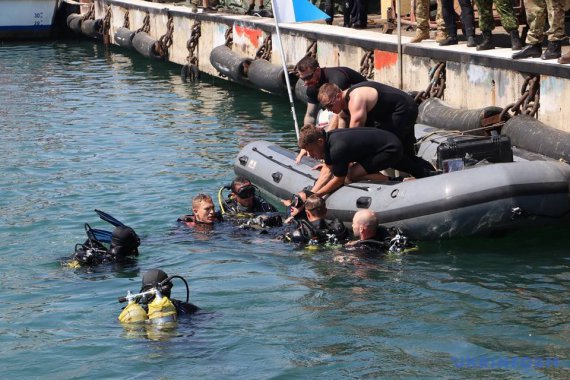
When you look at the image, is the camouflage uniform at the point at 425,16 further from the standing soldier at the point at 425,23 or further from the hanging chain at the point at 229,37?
the hanging chain at the point at 229,37

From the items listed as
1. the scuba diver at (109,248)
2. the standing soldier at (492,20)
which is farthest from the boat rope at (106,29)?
the scuba diver at (109,248)

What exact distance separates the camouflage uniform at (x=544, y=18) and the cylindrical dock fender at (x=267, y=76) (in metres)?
7.94

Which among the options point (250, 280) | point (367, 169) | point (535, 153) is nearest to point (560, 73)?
point (535, 153)

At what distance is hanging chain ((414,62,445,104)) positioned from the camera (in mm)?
17578

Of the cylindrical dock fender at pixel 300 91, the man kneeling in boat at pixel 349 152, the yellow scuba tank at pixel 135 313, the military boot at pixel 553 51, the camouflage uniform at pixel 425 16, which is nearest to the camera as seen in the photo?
the yellow scuba tank at pixel 135 313

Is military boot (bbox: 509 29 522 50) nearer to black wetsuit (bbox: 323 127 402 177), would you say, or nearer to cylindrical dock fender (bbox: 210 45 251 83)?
black wetsuit (bbox: 323 127 402 177)

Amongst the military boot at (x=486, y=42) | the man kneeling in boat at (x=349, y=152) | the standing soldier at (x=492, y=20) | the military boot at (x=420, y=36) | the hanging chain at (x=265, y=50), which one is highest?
the standing soldier at (x=492, y=20)

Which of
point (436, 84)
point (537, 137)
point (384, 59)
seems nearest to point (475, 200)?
point (537, 137)

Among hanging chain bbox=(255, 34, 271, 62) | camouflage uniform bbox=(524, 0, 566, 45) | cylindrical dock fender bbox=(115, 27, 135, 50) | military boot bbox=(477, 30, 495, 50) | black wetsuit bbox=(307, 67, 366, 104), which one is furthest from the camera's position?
cylindrical dock fender bbox=(115, 27, 135, 50)

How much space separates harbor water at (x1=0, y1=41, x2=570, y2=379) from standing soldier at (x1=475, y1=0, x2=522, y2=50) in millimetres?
3981

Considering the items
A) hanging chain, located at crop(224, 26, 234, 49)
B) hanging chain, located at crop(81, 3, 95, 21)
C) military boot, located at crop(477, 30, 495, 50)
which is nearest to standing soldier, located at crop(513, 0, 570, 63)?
military boot, located at crop(477, 30, 495, 50)

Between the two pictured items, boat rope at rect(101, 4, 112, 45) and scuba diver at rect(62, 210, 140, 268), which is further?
boat rope at rect(101, 4, 112, 45)

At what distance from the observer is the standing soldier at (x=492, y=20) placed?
15578mm

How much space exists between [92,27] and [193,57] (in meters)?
8.82
